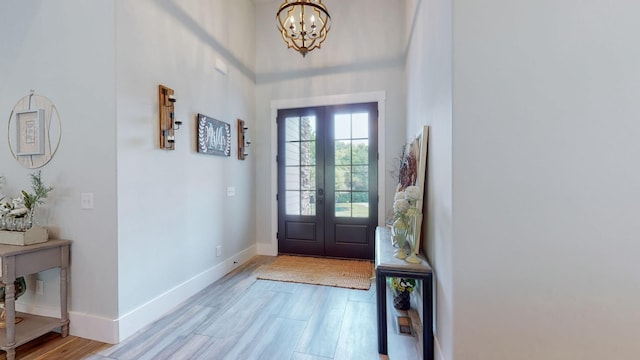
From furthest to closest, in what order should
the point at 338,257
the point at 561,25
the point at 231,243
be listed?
the point at 338,257 → the point at 231,243 → the point at 561,25

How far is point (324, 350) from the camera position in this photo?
6.25 feet

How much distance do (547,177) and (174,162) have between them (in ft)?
9.51

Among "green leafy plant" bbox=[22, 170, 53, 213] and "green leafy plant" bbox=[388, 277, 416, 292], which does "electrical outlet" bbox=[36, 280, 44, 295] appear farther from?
"green leafy plant" bbox=[388, 277, 416, 292]

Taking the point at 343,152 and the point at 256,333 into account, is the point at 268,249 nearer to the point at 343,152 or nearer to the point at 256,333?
the point at 343,152

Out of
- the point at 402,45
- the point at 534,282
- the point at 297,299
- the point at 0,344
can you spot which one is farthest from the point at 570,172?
the point at 0,344

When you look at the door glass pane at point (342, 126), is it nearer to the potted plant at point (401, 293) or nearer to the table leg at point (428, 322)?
the potted plant at point (401, 293)

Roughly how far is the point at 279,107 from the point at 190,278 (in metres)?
2.75

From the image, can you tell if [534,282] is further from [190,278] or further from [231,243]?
[231,243]

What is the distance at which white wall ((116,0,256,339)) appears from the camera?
2088 mm

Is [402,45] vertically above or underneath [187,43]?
above

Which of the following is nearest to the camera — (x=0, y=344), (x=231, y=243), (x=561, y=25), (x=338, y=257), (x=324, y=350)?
(x=561, y=25)

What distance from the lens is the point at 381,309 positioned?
5.94ft

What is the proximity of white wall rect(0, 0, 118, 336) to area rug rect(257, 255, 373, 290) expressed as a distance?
1695 mm

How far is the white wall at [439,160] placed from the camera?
141cm
